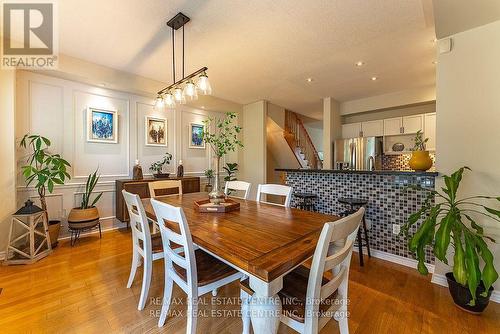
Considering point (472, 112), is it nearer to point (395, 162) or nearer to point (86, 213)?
point (395, 162)

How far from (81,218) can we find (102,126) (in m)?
1.49

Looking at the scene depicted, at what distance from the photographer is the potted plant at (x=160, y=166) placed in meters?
3.88

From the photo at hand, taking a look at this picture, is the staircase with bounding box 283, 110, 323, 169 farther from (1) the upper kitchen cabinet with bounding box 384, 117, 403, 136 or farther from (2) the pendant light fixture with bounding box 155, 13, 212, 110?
(2) the pendant light fixture with bounding box 155, 13, 212, 110

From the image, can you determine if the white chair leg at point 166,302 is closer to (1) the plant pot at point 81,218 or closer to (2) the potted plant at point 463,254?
(2) the potted plant at point 463,254

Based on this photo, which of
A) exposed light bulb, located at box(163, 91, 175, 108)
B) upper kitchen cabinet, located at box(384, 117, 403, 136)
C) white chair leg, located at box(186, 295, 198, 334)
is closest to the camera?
white chair leg, located at box(186, 295, 198, 334)

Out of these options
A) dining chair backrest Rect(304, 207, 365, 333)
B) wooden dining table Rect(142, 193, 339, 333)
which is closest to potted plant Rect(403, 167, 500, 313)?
wooden dining table Rect(142, 193, 339, 333)

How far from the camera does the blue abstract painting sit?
133 inches

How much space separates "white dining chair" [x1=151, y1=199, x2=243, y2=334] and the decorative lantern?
214 centimetres

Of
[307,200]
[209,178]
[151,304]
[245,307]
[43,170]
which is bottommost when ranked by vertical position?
[151,304]

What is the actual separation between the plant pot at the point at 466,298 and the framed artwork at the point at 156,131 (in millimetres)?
4446

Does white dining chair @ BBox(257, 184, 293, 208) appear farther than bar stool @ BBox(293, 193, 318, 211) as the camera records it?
No

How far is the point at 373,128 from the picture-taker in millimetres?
4895

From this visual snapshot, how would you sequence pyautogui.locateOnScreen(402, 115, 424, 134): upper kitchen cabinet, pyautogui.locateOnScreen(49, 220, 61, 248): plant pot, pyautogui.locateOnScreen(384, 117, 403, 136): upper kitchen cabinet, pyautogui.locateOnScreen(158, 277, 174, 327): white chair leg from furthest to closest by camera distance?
pyautogui.locateOnScreen(384, 117, 403, 136): upper kitchen cabinet < pyautogui.locateOnScreen(402, 115, 424, 134): upper kitchen cabinet < pyautogui.locateOnScreen(49, 220, 61, 248): plant pot < pyautogui.locateOnScreen(158, 277, 174, 327): white chair leg

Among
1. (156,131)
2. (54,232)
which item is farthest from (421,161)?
(54,232)
